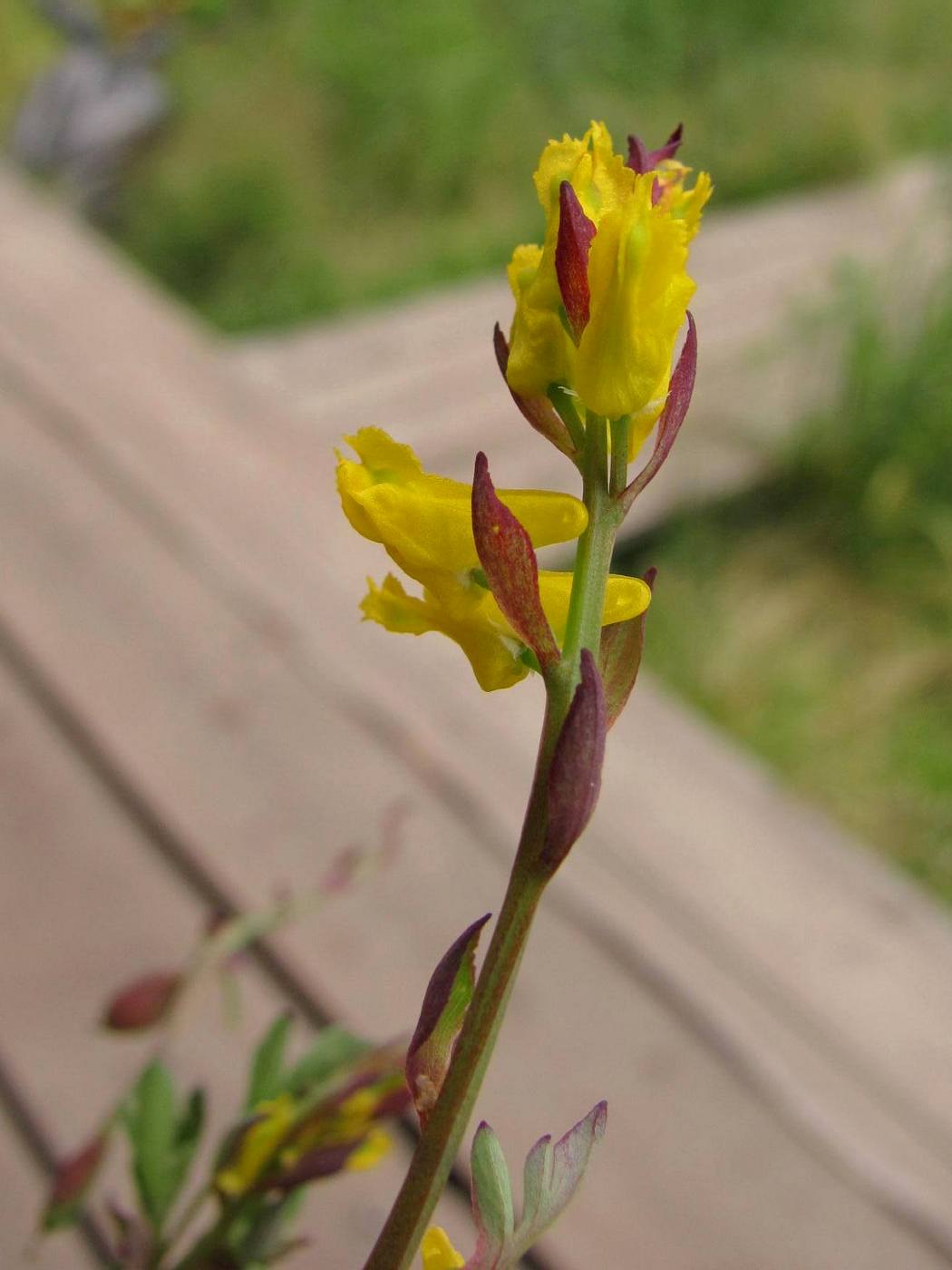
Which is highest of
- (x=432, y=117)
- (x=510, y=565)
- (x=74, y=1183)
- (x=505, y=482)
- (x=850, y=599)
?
(x=432, y=117)

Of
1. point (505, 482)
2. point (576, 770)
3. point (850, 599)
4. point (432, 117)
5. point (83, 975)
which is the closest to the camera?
point (576, 770)

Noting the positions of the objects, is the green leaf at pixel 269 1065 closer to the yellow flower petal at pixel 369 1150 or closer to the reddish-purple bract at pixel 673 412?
the yellow flower petal at pixel 369 1150

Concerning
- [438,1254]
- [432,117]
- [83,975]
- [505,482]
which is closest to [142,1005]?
[438,1254]

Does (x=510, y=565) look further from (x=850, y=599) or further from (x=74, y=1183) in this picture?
(x=850, y=599)

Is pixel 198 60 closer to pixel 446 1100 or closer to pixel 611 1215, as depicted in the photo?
pixel 611 1215

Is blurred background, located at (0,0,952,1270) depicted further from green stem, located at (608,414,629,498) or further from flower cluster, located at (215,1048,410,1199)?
green stem, located at (608,414,629,498)

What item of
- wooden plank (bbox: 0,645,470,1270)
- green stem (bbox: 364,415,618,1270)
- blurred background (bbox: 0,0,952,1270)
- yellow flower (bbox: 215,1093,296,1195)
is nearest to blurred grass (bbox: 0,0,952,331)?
blurred background (bbox: 0,0,952,1270)

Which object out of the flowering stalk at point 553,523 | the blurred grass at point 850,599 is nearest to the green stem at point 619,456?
the flowering stalk at point 553,523
